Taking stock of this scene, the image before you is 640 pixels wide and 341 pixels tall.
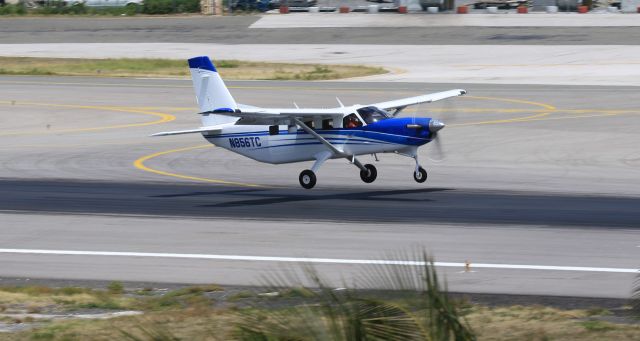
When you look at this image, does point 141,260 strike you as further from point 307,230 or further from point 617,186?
point 617,186

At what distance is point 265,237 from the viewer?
69.2 feet

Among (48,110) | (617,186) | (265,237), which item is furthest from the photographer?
(48,110)

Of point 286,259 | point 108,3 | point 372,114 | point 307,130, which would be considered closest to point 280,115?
point 307,130

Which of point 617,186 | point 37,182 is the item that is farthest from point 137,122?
point 617,186

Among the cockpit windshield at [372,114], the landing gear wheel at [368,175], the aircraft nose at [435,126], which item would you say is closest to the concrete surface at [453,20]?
the landing gear wheel at [368,175]

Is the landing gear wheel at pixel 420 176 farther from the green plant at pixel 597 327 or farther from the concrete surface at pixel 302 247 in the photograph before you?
the green plant at pixel 597 327

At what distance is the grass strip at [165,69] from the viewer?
60.3 m

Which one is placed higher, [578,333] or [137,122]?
[578,333]

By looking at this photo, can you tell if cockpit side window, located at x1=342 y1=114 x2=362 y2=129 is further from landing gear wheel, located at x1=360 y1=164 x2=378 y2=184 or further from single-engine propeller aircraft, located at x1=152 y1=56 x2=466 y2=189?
landing gear wheel, located at x1=360 y1=164 x2=378 y2=184

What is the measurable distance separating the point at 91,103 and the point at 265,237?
31.4m

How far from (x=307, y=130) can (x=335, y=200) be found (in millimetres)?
2039

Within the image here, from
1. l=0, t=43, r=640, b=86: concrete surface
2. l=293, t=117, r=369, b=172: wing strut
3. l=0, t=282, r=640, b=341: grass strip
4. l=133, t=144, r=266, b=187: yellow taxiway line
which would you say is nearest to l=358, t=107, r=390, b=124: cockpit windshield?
l=293, t=117, r=369, b=172: wing strut

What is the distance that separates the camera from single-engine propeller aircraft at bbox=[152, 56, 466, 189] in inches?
1022

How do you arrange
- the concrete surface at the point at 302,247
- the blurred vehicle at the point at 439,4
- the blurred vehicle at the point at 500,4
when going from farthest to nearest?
the blurred vehicle at the point at 500,4
the blurred vehicle at the point at 439,4
the concrete surface at the point at 302,247
